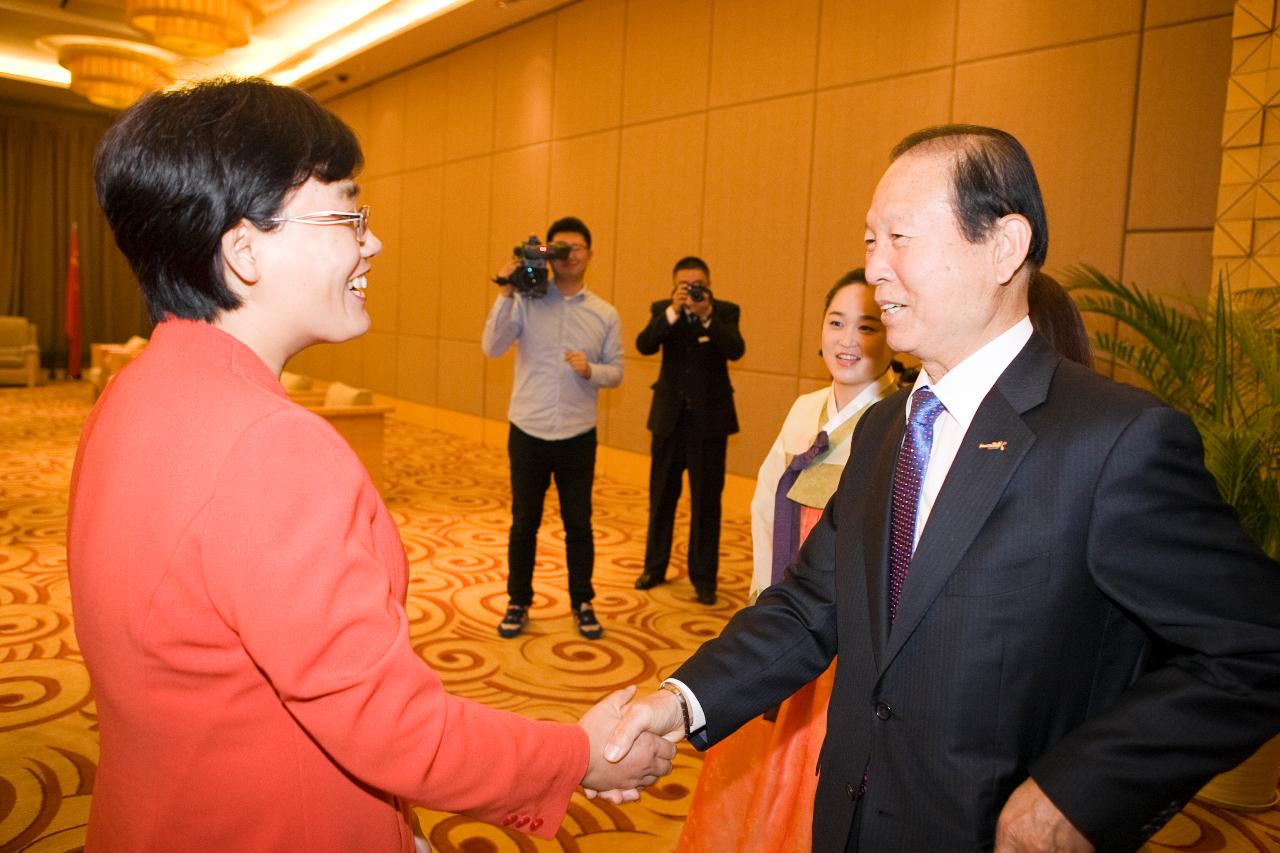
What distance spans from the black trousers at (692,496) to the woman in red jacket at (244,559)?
3313 mm

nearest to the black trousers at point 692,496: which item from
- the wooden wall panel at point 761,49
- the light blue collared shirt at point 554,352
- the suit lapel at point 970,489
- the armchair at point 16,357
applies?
the light blue collared shirt at point 554,352

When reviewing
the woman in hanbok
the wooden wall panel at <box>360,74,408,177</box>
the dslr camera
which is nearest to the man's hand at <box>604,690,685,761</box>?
the woman in hanbok

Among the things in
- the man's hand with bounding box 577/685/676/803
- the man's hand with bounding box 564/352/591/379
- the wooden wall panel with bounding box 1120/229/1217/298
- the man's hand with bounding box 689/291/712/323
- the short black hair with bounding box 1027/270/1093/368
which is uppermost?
the wooden wall panel with bounding box 1120/229/1217/298

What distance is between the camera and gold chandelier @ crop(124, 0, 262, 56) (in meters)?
6.62

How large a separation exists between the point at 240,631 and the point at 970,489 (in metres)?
0.89

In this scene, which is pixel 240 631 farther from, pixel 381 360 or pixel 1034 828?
pixel 381 360

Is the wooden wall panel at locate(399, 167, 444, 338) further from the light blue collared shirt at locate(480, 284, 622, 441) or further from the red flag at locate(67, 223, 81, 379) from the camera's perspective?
the red flag at locate(67, 223, 81, 379)

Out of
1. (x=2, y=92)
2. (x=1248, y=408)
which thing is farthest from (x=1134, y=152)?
(x=2, y=92)

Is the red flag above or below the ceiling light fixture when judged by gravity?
below

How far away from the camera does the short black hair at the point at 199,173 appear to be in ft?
3.26

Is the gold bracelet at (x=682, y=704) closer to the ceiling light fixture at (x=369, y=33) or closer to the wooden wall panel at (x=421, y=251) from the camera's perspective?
the ceiling light fixture at (x=369, y=33)

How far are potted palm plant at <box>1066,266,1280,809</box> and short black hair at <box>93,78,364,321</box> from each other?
248 cm

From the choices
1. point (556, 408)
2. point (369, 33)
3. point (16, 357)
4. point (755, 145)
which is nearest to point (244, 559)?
point (556, 408)

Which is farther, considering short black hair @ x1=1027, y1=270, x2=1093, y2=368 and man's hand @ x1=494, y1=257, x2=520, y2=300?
man's hand @ x1=494, y1=257, x2=520, y2=300
